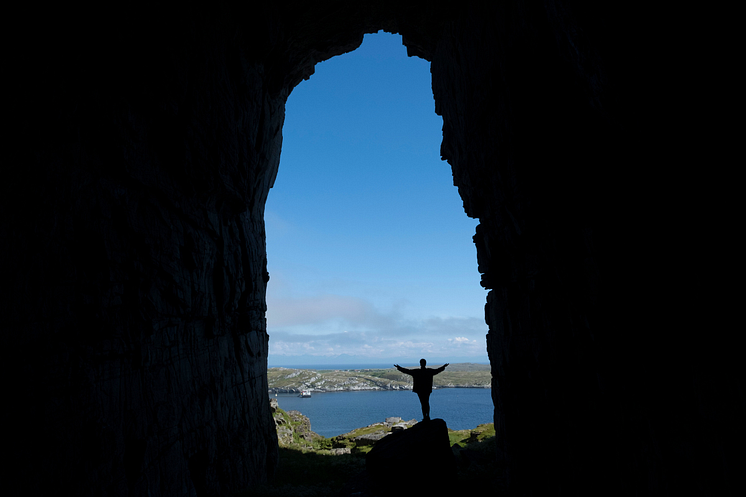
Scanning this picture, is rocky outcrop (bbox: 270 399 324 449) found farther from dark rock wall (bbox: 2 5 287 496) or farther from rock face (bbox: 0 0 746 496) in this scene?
rock face (bbox: 0 0 746 496)

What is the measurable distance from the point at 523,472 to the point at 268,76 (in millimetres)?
27573

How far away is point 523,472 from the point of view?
16844mm

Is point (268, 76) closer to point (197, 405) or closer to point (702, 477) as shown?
point (197, 405)

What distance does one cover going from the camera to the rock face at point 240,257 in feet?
32.4

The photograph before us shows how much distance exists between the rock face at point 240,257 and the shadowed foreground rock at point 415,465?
3.87 m

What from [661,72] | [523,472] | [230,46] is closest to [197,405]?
[523,472]

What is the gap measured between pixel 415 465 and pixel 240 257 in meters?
14.8

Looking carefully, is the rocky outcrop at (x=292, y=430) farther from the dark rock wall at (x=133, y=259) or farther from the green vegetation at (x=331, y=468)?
the dark rock wall at (x=133, y=259)

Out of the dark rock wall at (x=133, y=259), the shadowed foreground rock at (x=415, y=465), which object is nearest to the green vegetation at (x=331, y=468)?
the shadowed foreground rock at (x=415, y=465)

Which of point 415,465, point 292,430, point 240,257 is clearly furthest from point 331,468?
point 292,430

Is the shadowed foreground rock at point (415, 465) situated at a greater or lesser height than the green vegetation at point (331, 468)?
greater

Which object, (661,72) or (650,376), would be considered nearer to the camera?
(661,72)

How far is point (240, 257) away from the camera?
→ 22.3 metres

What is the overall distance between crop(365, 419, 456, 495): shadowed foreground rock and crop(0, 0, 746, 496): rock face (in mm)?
3868
